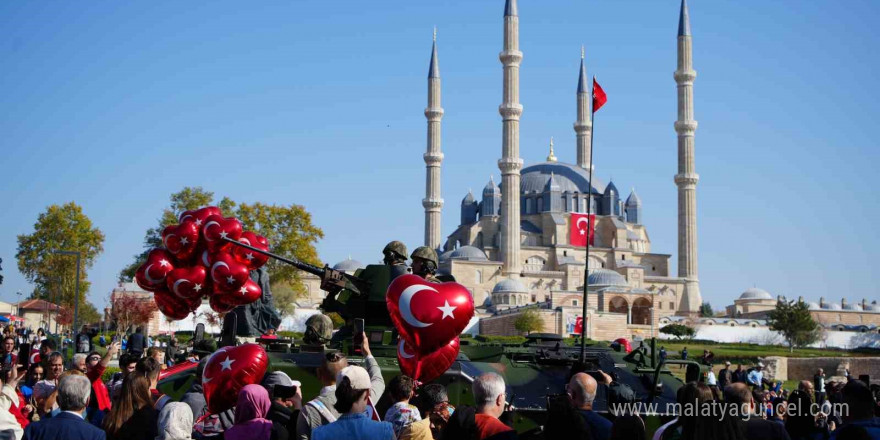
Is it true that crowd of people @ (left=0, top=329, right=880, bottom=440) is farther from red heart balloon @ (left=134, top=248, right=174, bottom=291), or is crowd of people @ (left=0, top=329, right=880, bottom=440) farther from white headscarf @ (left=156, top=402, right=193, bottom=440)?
red heart balloon @ (left=134, top=248, right=174, bottom=291)

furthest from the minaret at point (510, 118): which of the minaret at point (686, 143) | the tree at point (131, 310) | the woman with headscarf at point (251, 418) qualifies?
the woman with headscarf at point (251, 418)

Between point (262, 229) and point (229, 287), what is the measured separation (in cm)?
3767

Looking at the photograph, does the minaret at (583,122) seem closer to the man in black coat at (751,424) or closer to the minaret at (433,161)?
the minaret at (433,161)

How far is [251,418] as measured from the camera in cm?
571

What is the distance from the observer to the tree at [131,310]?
141ft

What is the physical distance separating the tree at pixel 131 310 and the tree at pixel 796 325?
107 feet

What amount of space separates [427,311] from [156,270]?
430 cm

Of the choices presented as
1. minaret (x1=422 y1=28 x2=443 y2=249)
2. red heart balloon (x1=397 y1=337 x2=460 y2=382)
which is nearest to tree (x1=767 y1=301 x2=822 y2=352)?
minaret (x1=422 y1=28 x2=443 y2=249)

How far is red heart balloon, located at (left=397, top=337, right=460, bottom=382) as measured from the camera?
7578 millimetres

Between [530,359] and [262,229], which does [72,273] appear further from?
[530,359]

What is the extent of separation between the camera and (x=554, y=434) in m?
5.22

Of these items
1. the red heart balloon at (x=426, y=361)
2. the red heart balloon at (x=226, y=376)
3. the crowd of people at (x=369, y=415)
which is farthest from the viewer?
the red heart balloon at (x=426, y=361)

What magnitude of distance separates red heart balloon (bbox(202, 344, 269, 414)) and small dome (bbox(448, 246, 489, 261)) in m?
66.3

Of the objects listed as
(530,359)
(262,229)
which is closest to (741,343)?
(262,229)
